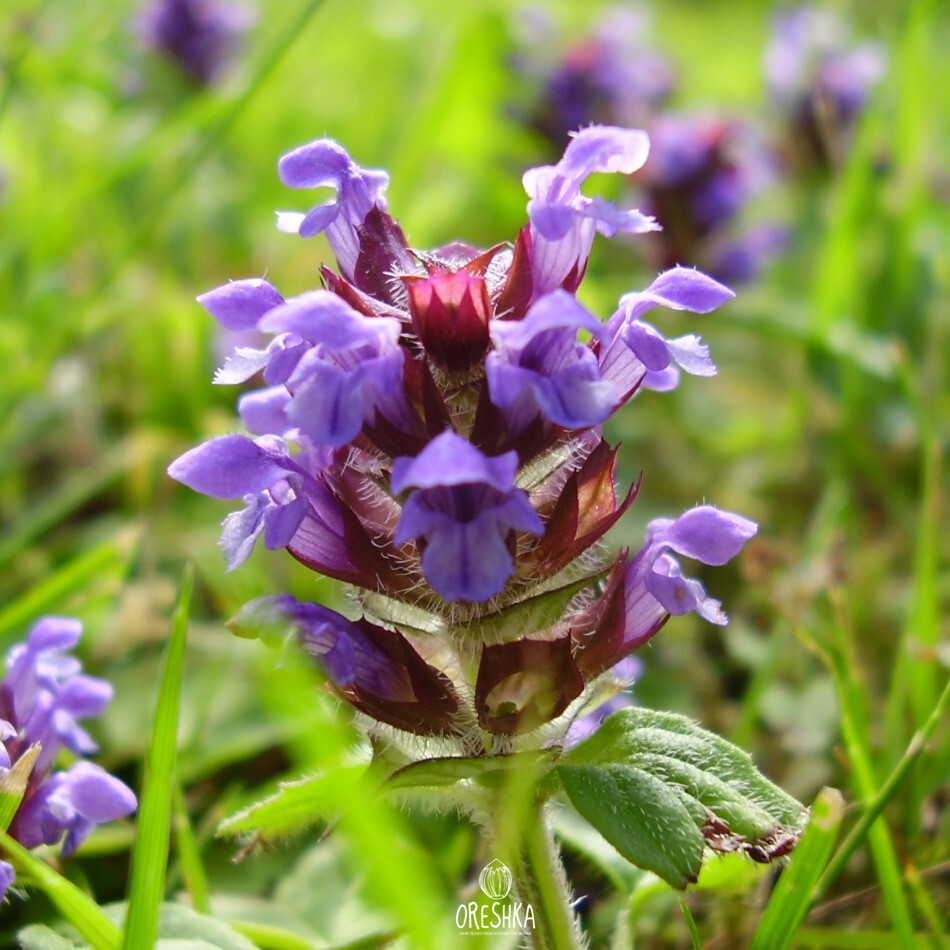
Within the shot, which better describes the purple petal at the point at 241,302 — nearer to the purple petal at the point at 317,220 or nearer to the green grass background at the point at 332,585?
the purple petal at the point at 317,220

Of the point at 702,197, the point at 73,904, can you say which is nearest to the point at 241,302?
the point at 73,904

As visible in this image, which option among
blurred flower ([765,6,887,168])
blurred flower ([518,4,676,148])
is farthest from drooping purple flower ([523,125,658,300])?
blurred flower ([518,4,676,148])

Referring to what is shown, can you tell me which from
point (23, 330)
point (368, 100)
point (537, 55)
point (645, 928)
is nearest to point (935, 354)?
point (645, 928)

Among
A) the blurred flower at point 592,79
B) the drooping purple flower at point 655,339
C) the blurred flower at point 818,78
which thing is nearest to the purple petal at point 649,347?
the drooping purple flower at point 655,339

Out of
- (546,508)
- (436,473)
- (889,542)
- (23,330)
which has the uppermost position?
(436,473)

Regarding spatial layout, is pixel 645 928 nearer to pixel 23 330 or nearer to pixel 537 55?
pixel 23 330
